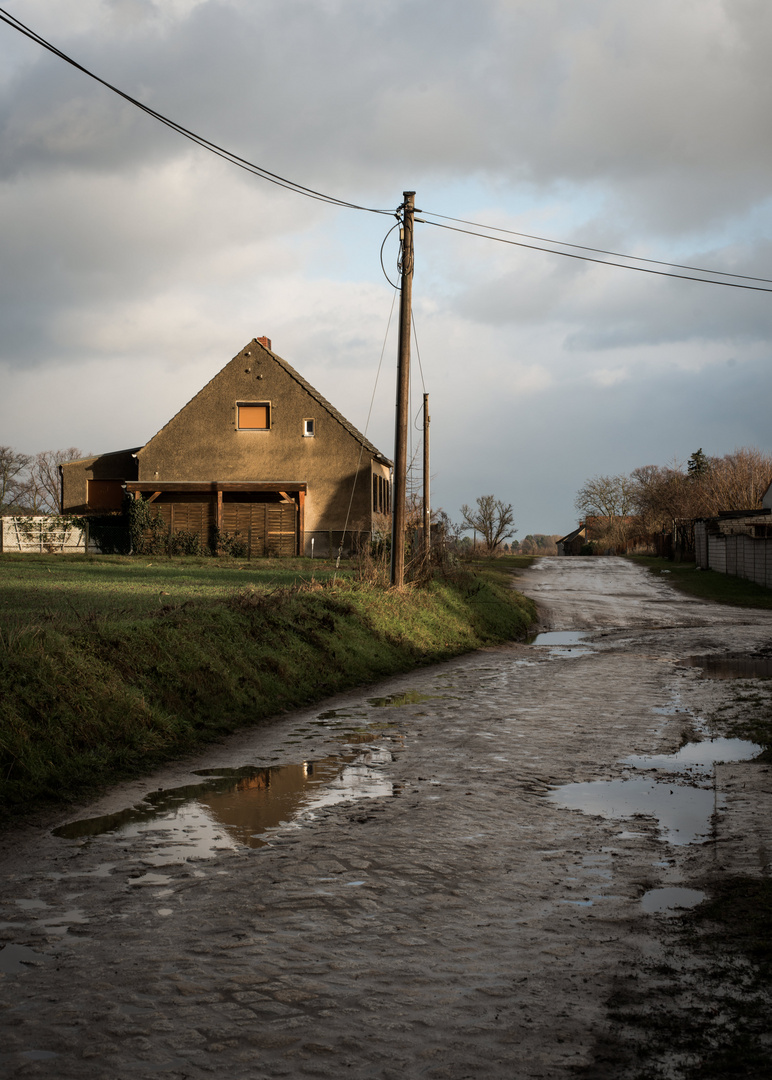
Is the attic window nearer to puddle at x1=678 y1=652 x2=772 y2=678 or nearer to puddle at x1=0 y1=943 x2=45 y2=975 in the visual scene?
puddle at x1=678 y1=652 x2=772 y2=678

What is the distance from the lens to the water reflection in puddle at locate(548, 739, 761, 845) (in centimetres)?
615

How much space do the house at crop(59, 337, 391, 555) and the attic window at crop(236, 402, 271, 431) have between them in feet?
0.15

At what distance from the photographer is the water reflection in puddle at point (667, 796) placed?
6148 mm

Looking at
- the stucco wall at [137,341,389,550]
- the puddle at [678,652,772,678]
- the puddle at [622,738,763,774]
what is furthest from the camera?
the stucco wall at [137,341,389,550]

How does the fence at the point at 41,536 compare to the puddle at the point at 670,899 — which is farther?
the fence at the point at 41,536

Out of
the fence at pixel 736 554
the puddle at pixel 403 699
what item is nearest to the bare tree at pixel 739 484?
the fence at pixel 736 554

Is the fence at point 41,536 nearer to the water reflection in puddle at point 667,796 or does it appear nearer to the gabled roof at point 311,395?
the gabled roof at point 311,395

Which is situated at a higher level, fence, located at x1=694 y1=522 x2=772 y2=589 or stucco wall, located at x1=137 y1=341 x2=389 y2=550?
stucco wall, located at x1=137 y1=341 x2=389 y2=550

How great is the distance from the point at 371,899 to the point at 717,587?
32653mm

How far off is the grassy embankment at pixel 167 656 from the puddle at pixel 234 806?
2.61 feet

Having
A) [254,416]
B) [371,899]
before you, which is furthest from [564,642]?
[254,416]

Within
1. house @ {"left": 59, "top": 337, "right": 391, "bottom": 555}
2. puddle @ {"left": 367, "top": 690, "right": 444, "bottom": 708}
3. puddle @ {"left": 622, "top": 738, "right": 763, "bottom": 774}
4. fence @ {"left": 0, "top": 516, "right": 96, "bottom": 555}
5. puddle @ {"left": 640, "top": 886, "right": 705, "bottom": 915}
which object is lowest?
puddle @ {"left": 367, "top": 690, "right": 444, "bottom": 708}

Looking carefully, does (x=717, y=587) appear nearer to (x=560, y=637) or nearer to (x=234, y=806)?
(x=560, y=637)

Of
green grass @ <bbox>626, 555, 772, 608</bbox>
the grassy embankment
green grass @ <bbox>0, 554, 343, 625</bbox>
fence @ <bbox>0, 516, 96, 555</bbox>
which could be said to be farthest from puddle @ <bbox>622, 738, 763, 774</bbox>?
fence @ <bbox>0, 516, 96, 555</bbox>
